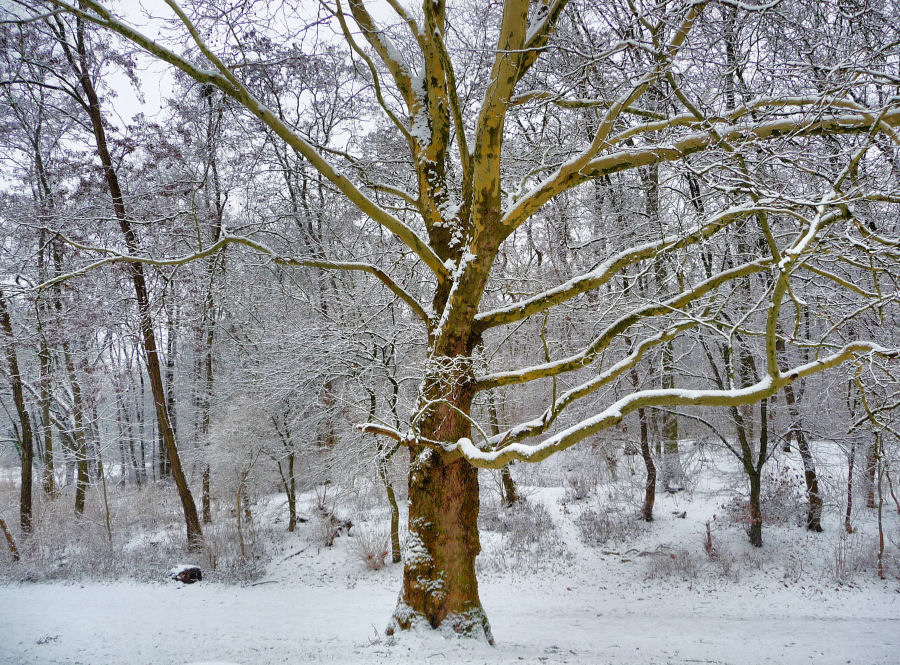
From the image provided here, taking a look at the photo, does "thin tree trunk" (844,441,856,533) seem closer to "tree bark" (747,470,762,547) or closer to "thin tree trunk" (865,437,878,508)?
"thin tree trunk" (865,437,878,508)

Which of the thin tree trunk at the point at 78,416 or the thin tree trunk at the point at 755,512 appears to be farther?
the thin tree trunk at the point at 78,416

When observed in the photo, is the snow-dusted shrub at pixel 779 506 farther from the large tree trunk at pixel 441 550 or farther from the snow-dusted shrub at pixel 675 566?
the large tree trunk at pixel 441 550

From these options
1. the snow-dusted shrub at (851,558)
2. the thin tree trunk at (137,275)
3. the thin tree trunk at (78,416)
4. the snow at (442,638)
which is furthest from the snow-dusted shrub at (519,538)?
the thin tree trunk at (78,416)

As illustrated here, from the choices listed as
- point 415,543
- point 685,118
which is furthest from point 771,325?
point 415,543

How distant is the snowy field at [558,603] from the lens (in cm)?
543

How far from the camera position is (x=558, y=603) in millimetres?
7926

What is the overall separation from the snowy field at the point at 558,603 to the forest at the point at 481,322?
8 cm

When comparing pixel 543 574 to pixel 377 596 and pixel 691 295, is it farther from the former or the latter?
pixel 691 295

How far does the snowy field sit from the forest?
0.26 ft

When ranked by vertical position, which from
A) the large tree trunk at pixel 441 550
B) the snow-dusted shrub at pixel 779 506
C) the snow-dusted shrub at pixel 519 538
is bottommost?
the snow-dusted shrub at pixel 519 538

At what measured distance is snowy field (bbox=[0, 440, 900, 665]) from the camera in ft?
17.8

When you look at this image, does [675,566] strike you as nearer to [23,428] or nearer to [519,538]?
[519,538]

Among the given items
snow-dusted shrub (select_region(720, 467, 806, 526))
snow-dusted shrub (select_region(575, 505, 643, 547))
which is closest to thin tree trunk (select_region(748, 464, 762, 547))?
snow-dusted shrub (select_region(720, 467, 806, 526))

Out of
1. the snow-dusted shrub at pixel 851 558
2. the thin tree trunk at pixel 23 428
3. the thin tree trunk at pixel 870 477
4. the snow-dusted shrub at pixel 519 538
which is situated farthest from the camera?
the thin tree trunk at pixel 23 428
